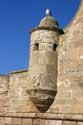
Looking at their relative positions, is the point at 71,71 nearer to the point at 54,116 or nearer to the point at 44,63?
the point at 44,63

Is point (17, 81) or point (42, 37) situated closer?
point (42, 37)

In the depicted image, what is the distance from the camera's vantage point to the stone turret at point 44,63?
10.3m

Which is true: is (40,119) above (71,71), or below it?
below

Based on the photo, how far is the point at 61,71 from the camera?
402 inches

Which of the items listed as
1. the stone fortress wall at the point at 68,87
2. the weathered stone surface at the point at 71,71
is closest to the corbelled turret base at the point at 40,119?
the stone fortress wall at the point at 68,87

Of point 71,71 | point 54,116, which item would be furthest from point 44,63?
point 54,116

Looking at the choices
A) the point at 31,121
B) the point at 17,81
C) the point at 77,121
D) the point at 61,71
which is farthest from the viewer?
the point at 17,81

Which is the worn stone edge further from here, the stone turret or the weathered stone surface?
the stone turret

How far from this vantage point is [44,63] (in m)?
10.5

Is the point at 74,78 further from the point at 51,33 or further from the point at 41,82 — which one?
the point at 51,33

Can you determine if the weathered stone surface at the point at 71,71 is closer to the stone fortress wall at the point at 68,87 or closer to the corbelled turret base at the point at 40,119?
the stone fortress wall at the point at 68,87

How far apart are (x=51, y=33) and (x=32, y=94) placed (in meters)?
2.15

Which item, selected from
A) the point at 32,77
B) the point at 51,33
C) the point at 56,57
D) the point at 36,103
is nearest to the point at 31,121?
the point at 36,103

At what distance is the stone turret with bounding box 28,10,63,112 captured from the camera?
10.3 meters
